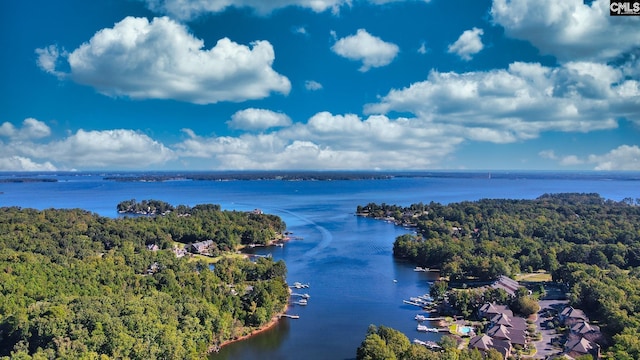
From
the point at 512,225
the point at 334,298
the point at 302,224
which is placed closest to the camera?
the point at 334,298

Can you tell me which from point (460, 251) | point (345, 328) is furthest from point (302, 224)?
point (345, 328)

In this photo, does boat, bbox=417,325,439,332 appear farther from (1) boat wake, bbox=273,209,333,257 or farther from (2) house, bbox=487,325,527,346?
(1) boat wake, bbox=273,209,333,257

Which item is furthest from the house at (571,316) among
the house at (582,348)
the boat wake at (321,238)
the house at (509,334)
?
the boat wake at (321,238)

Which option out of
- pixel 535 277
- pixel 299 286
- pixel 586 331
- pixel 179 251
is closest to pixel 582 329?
pixel 586 331

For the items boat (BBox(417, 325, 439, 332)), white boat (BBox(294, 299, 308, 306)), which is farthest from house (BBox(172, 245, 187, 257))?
boat (BBox(417, 325, 439, 332))

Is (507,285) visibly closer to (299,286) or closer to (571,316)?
(571,316)

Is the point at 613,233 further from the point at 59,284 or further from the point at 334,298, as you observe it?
the point at 59,284
